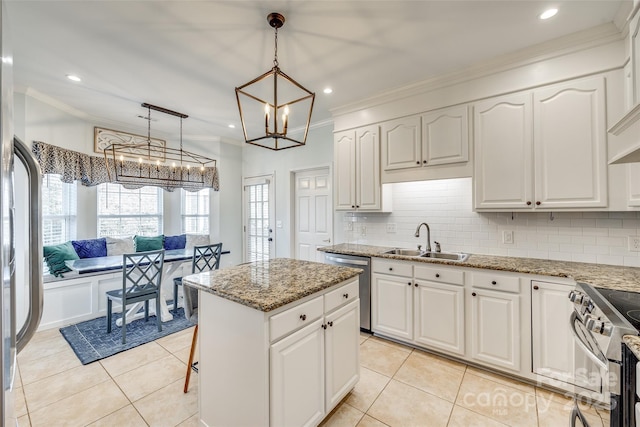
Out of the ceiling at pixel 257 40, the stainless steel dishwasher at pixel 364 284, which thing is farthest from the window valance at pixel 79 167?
the stainless steel dishwasher at pixel 364 284

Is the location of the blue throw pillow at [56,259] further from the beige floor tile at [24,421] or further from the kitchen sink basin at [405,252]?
the kitchen sink basin at [405,252]

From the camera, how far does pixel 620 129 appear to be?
136 cm

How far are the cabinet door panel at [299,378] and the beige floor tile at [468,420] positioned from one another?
2.97ft

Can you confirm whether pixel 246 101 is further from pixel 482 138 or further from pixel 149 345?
pixel 149 345

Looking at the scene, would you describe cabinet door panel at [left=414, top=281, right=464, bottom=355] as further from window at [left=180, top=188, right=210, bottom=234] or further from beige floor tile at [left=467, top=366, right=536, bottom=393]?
window at [left=180, top=188, right=210, bottom=234]

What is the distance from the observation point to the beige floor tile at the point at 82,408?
1805 mm

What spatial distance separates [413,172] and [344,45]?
4.60ft

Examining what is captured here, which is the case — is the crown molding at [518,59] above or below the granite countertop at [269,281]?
above

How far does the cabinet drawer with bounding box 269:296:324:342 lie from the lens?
1.36 metres

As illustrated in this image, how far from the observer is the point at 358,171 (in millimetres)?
3297

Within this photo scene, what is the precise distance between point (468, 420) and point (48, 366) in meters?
3.46

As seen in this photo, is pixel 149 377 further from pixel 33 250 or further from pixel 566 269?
pixel 566 269

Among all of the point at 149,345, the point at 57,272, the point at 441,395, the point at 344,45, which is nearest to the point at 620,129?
the point at 344,45

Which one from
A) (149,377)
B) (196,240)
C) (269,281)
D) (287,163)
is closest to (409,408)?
(269,281)
